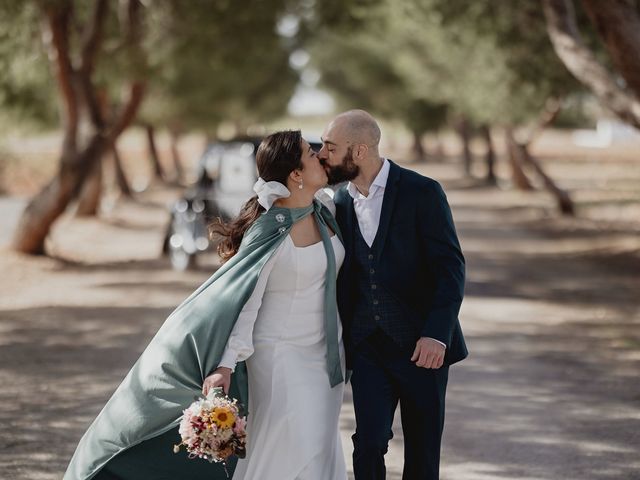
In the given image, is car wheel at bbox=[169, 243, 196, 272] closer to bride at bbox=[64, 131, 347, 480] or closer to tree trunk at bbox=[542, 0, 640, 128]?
tree trunk at bbox=[542, 0, 640, 128]

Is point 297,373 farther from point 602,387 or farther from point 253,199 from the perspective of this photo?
point 602,387

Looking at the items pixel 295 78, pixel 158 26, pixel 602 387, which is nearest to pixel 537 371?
pixel 602 387

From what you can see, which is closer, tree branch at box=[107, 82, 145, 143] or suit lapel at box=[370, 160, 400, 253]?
suit lapel at box=[370, 160, 400, 253]

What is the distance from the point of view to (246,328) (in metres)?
4.61

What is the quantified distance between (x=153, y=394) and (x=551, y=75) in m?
20.1

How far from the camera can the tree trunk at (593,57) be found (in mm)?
12391

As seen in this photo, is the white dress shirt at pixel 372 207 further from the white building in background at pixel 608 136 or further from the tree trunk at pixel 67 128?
the white building in background at pixel 608 136

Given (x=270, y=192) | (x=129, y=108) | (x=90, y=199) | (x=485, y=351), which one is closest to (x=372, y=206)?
(x=270, y=192)

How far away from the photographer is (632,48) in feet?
40.6

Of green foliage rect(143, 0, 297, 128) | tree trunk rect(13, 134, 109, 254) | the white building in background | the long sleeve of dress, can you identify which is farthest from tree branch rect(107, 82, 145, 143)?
the white building in background

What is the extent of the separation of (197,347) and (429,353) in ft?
3.07

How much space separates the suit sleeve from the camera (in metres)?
4.74

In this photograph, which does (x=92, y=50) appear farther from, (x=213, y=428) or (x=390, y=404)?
(x=213, y=428)

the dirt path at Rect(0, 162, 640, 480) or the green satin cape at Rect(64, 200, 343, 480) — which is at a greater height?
the green satin cape at Rect(64, 200, 343, 480)
